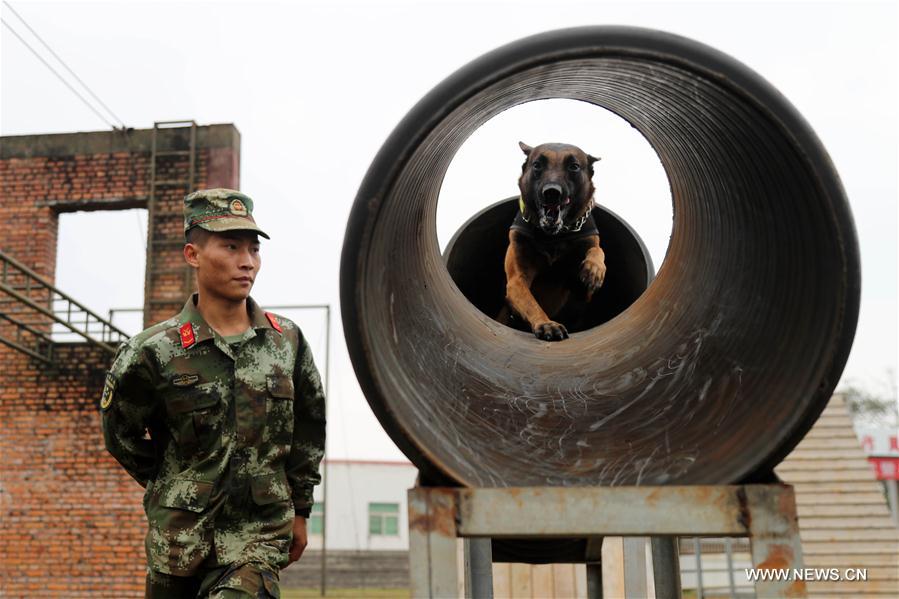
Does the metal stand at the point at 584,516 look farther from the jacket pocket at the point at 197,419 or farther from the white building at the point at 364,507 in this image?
the white building at the point at 364,507

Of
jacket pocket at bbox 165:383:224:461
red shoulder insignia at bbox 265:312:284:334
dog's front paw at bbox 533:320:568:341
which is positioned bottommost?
jacket pocket at bbox 165:383:224:461

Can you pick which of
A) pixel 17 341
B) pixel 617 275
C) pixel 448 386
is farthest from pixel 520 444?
pixel 17 341

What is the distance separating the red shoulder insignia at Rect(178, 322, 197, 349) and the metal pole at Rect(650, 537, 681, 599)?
1681mm

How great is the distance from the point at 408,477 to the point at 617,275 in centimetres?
3326

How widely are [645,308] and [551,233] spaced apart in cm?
50

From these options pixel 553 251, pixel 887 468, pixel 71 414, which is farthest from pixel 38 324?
pixel 887 468

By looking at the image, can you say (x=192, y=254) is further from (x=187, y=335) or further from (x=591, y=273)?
(x=591, y=273)

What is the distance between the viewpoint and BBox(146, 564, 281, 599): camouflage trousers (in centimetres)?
250

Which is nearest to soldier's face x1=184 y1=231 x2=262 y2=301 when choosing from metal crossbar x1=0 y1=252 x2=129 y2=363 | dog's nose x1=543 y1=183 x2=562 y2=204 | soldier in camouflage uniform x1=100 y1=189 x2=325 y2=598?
soldier in camouflage uniform x1=100 y1=189 x2=325 y2=598

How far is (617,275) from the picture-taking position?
4465mm

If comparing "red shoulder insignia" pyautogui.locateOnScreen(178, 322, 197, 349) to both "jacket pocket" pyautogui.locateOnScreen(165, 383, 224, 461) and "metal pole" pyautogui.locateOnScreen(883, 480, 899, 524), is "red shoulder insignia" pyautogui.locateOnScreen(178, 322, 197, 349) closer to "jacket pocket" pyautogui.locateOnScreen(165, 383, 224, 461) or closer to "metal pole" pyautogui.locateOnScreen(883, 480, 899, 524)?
"jacket pocket" pyautogui.locateOnScreen(165, 383, 224, 461)

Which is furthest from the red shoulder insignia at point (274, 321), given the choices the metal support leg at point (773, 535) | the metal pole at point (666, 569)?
the metal support leg at point (773, 535)

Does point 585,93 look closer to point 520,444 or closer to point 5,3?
point 520,444

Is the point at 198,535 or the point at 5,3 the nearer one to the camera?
the point at 198,535
